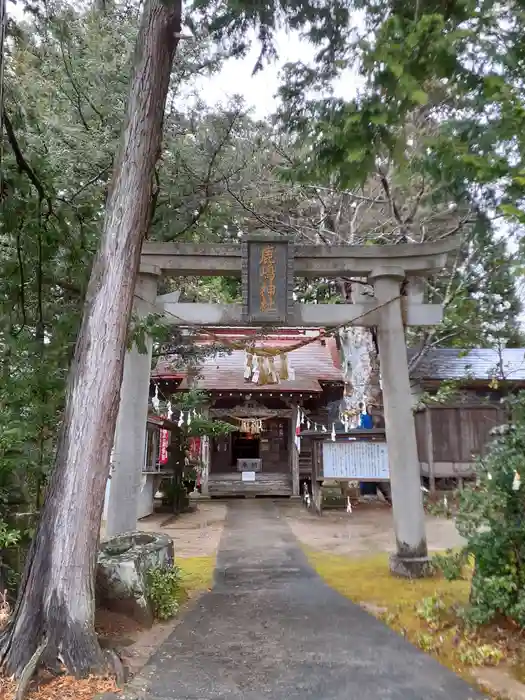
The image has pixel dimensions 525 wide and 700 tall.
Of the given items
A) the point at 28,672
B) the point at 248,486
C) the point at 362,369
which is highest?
the point at 362,369

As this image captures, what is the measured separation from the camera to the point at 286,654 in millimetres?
4051

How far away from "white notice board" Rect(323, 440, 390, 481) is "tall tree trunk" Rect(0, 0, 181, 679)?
340 inches

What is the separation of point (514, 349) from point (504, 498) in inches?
685

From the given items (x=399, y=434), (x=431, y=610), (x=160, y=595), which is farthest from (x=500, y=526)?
(x=160, y=595)

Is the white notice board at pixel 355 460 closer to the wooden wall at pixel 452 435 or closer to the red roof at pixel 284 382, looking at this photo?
the wooden wall at pixel 452 435

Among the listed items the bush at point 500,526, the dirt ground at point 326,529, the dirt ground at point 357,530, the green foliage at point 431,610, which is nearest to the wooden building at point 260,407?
the dirt ground at point 326,529

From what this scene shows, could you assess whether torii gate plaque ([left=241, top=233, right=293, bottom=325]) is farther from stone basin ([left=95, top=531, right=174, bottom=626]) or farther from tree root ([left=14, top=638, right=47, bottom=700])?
tree root ([left=14, top=638, right=47, bottom=700])

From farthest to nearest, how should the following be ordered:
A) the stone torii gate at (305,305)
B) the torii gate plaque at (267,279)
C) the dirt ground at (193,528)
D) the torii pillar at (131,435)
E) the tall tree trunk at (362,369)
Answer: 1. the tall tree trunk at (362,369)
2. the dirt ground at (193,528)
3. the torii gate plaque at (267,279)
4. the stone torii gate at (305,305)
5. the torii pillar at (131,435)

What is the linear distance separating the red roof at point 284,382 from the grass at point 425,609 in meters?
8.15

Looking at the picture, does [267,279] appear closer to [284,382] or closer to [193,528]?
[193,528]

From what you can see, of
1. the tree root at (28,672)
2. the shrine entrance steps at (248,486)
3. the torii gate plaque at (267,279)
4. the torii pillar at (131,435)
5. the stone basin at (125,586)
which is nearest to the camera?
the tree root at (28,672)

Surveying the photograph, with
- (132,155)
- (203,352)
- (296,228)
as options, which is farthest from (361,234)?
(132,155)

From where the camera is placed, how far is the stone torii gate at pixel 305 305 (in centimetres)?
679

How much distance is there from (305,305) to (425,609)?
4.10 metres
